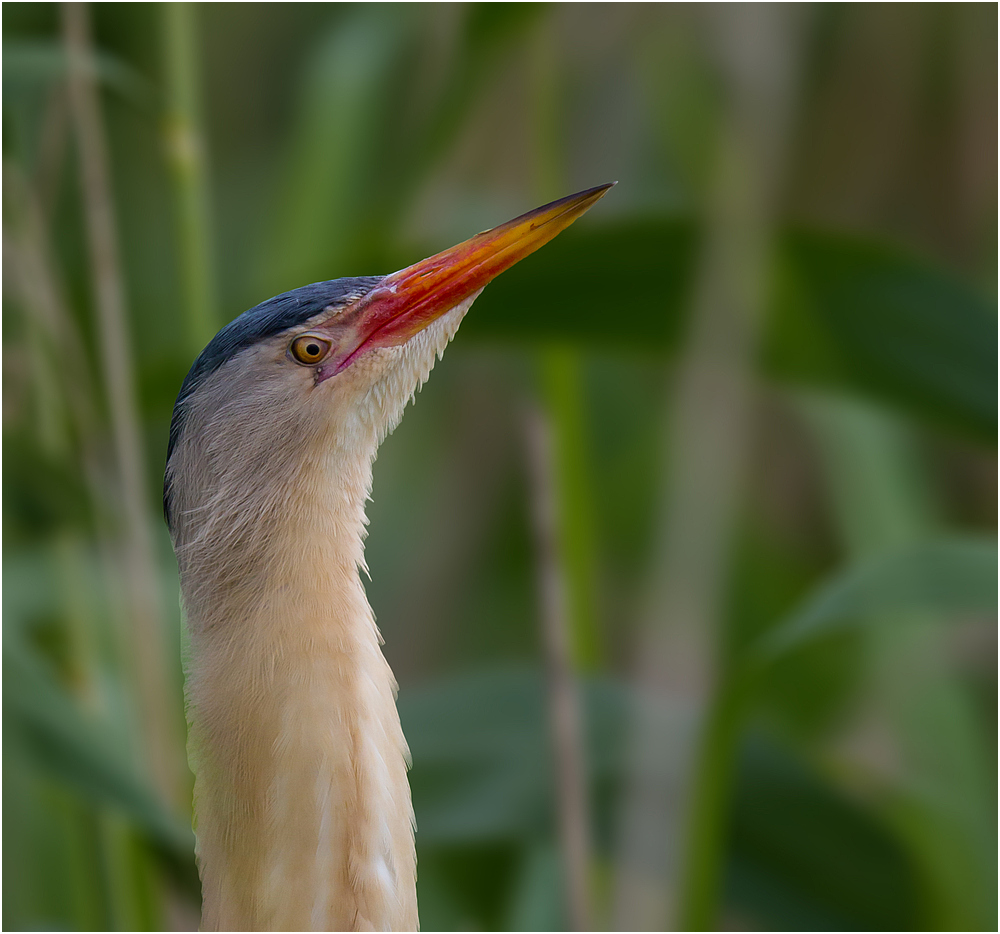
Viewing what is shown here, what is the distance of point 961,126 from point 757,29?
1.69 feet

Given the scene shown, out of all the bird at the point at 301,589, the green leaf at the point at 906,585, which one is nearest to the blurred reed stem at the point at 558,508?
the green leaf at the point at 906,585

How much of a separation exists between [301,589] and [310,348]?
6.2 inches

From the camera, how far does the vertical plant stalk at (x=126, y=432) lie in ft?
3.26

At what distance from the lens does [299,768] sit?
662mm

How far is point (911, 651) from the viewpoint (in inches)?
54.4

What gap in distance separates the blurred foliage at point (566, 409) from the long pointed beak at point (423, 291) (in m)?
0.22

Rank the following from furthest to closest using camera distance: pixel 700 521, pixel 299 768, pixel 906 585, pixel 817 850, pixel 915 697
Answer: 1. pixel 915 697
2. pixel 700 521
3. pixel 817 850
4. pixel 906 585
5. pixel 299 768

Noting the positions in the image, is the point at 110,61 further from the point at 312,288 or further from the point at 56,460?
the point at 312,288

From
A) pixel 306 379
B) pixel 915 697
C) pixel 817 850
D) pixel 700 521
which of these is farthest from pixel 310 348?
pixel 915 697

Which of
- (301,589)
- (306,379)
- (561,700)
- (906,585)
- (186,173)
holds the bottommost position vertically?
(561,700)

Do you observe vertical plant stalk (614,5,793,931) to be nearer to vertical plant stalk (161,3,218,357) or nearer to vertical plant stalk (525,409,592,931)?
vertical plant stalk (525,409,592,931)

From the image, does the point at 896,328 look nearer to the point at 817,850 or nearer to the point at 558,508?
the point at 558,508

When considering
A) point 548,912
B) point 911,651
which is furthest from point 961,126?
point 548,912

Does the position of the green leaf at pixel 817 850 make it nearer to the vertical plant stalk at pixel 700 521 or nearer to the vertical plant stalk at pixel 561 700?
the vertical plant stalk at pixel 700 521
